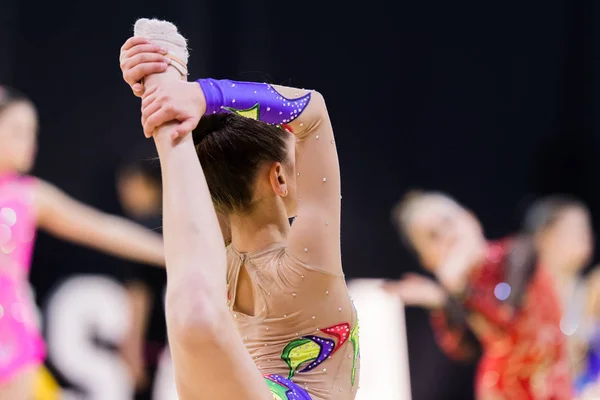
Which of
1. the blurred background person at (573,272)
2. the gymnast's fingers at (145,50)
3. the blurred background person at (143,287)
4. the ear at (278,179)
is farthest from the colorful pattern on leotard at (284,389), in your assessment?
the blurred background person at (573,272)

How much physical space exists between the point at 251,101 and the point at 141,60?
17 centimetres

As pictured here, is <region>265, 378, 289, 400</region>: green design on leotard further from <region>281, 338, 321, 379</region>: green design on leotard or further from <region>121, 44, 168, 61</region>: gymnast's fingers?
<region>121, 44, 168, 61</region>: gymnast's fingers

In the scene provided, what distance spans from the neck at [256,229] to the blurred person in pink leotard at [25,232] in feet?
6.42

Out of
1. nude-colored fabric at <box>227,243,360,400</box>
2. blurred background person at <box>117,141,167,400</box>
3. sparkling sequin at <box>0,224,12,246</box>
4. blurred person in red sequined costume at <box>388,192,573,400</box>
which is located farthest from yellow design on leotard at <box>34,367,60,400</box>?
nude-colored fabric at <box>227,243,360,400</box>

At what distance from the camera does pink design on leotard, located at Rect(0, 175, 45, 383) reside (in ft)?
9.82

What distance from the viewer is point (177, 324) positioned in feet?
3.02

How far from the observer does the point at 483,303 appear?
4055mm

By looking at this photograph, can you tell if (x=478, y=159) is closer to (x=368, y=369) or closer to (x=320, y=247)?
(x=368, y=369)

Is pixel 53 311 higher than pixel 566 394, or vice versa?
pixel 53 311

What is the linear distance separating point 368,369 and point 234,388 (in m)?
2.87

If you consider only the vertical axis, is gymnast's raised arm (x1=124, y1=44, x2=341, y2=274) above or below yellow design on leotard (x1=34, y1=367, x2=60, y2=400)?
above

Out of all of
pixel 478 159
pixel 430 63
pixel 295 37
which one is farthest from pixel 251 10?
pixel 478 159

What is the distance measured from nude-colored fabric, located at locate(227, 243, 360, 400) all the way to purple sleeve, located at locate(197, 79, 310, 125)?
0.76 feet

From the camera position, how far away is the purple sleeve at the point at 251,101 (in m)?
1.08
